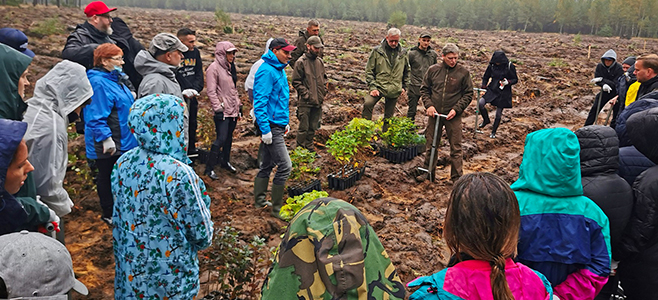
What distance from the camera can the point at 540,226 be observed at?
2.39 m

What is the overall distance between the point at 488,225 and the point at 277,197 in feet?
12.7

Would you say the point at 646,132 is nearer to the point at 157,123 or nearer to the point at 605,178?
the point at 605,178

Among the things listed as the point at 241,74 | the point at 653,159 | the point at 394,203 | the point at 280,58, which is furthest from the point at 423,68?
the point at 241,74

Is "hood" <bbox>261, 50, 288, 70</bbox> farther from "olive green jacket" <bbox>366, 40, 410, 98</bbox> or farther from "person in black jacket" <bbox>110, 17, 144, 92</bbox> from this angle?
"olive green jacket" <bbox>366, 40, 410, 98</bbox>

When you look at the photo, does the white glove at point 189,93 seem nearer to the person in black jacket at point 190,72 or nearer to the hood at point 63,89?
the person in black jacket at point 190,72

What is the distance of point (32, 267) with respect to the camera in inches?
66.6

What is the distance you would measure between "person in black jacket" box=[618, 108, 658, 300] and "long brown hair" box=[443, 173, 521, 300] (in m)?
1.42

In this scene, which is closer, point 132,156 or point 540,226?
point 540,226

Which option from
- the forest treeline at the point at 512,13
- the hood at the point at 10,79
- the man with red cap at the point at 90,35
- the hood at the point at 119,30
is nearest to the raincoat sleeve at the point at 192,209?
the hood at the point at 10,79

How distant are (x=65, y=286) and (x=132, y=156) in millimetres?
1064

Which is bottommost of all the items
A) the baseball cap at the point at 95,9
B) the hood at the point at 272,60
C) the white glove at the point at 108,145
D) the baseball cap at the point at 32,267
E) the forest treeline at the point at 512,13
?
the white glove at the point at 108,145

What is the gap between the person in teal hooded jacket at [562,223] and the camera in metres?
2.30

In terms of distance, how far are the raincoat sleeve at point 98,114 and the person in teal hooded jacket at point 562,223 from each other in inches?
148

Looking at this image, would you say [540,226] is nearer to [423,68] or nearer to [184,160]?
[184,160]
